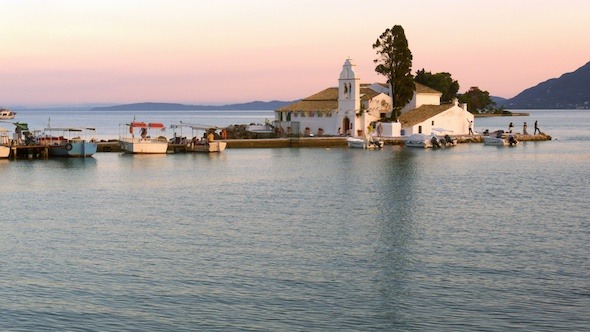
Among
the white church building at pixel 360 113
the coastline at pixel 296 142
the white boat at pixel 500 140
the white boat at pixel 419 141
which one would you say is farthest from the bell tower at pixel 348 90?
the white boat at pixel 500 140

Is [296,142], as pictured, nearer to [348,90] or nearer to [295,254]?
[348,90]

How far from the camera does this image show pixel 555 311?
70.9 ft

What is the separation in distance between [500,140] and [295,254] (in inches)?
2823

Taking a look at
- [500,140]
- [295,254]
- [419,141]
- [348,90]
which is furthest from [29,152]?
[295,254]

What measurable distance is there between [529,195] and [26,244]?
27.3 m

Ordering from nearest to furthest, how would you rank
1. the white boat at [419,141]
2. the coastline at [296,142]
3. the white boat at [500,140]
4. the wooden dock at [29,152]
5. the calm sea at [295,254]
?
the calm sea at [295,254]
the wooden dock at [29,152]
the white boat at [419,141]
the coastline at [296,142]
the white boat at [500,140]

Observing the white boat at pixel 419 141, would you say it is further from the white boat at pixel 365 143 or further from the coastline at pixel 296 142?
the white boat at pixel 365 143

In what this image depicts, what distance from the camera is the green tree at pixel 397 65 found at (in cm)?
9631

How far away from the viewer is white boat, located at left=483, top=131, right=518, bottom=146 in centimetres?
9638

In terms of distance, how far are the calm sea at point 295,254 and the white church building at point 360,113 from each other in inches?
1554

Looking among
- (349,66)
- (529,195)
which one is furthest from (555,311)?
(349,66)

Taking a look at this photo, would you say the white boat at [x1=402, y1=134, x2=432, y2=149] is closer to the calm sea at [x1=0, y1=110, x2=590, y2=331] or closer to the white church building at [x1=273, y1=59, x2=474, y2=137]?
the white church building at [x1=273, y1=59, x2=474, y2=137]

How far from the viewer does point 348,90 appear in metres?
95.0

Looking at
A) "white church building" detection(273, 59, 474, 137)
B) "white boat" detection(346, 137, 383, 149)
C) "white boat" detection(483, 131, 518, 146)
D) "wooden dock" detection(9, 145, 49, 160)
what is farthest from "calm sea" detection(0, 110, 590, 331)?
"white boat" detection(483, 131, 518, 146)
